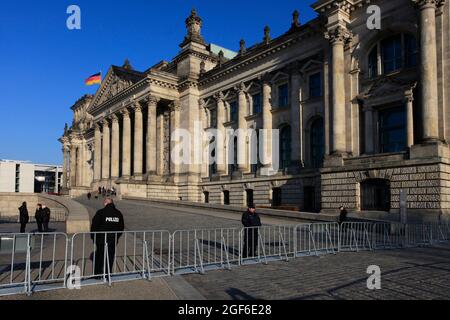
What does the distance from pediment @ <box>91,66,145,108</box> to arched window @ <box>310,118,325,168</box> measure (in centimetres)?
2453

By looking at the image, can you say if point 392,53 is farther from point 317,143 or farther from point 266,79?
point 266,79

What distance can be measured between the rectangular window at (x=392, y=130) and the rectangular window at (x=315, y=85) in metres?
7.53

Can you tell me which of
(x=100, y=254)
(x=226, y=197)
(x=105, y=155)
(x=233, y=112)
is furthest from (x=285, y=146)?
(x=105, y=155)

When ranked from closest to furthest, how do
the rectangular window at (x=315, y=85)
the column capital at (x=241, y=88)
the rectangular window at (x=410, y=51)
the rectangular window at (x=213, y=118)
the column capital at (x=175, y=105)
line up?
the rectangular window at (x=410, y=51) < the rectangular window at (x=315, y=85) < the column capital at (x=241, y=88) < the rectangular window at (x=213, y=118) < the column capital at (x=175, y=105)

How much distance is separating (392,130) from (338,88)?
4.71 meters

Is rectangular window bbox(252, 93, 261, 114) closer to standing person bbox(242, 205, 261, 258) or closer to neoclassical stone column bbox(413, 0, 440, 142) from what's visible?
neoclassical stone column bbox(413, 0, 440, 142)

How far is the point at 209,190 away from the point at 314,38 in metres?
19.9

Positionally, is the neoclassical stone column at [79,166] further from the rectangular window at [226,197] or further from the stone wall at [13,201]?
the rectangular window at [226,197]

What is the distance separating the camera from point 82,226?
17.4 meters

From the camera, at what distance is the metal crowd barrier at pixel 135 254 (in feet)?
26.2

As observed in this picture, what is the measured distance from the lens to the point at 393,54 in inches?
1081

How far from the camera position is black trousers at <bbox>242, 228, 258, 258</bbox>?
37.9 ft

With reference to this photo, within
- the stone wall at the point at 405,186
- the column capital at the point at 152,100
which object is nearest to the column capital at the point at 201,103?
the column capital at the point at 152,100
